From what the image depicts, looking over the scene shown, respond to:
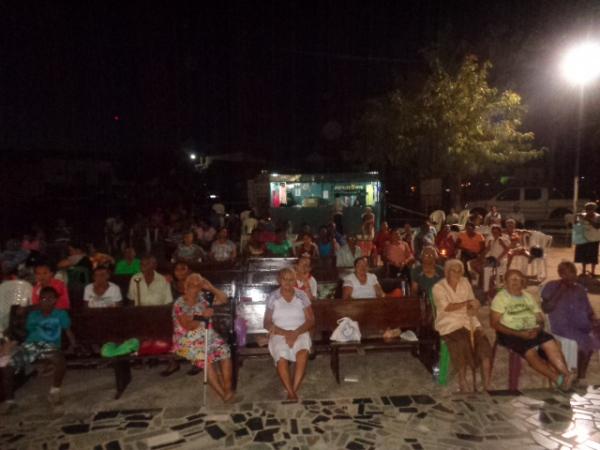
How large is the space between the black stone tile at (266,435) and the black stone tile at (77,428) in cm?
162

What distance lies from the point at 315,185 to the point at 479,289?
12516 millimetres

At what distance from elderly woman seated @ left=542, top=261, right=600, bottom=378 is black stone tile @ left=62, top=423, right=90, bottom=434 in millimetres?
4941

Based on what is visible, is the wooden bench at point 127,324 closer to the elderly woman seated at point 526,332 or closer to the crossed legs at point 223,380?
the crossed legs at point 223,380

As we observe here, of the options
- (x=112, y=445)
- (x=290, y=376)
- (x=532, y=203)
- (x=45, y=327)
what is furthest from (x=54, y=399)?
(x=532, y=203)

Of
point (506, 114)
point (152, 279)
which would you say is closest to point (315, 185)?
point (506, 114)

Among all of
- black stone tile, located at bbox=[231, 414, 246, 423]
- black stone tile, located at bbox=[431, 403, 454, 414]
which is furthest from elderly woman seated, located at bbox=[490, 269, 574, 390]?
black stone tile, located at bbox=[231, 414, 246, 423]

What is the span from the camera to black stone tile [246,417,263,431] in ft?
14.5

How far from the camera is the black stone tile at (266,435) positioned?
4.23 m

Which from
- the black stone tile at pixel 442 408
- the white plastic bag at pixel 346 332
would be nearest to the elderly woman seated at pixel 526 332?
the black stone tile at pixel 442 408

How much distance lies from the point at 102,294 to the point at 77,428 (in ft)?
6.18

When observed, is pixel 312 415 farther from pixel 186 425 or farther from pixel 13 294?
pixel 13 294

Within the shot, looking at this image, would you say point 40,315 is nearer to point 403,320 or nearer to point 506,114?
point 403,320

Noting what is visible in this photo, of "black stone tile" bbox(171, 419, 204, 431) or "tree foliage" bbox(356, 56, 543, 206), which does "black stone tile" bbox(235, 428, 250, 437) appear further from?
"tree foliage" bbox(356, 56, 543, 206)

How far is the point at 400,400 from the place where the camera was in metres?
4.91
